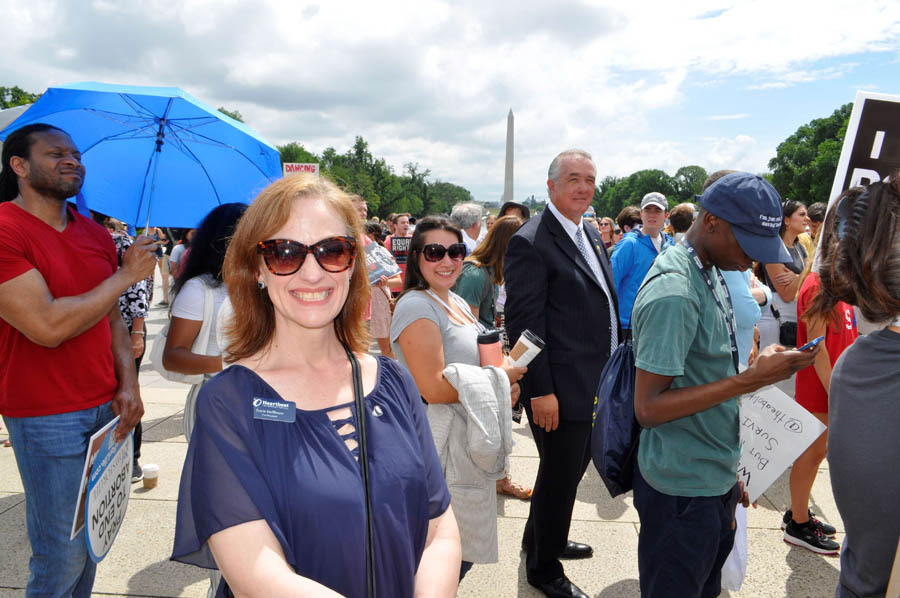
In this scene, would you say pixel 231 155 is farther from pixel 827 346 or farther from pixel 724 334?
pixel 827 346

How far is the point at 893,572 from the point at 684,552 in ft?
2.20

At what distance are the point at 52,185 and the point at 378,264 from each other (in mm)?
4079

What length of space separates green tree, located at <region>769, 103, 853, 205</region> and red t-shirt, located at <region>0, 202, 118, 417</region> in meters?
51.7

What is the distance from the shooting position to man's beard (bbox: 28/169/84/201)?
2.38 m

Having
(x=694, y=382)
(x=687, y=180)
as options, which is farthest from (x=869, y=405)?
(x=687, y=180)

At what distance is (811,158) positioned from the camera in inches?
2035

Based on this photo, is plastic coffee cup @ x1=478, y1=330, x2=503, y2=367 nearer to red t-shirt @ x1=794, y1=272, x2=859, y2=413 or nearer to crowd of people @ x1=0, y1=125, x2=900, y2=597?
crowd of people @ x1=0, y1=125, x2=900, y2=597

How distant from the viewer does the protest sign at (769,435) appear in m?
2.10

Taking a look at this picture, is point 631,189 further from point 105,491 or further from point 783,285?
point 105,491

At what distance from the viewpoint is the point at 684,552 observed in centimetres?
202

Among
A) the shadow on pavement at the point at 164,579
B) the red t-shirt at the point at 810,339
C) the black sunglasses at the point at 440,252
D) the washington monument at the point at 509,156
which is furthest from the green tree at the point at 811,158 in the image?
the shadow on pavement at the point at 164,579

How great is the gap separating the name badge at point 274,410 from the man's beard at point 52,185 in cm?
181

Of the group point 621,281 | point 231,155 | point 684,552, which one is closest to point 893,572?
point 684,552

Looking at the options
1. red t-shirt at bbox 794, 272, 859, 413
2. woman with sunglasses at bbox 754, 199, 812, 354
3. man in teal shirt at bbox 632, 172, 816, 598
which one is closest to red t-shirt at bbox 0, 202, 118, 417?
man in teal shirt at bbox 632, 172, 816, 598
